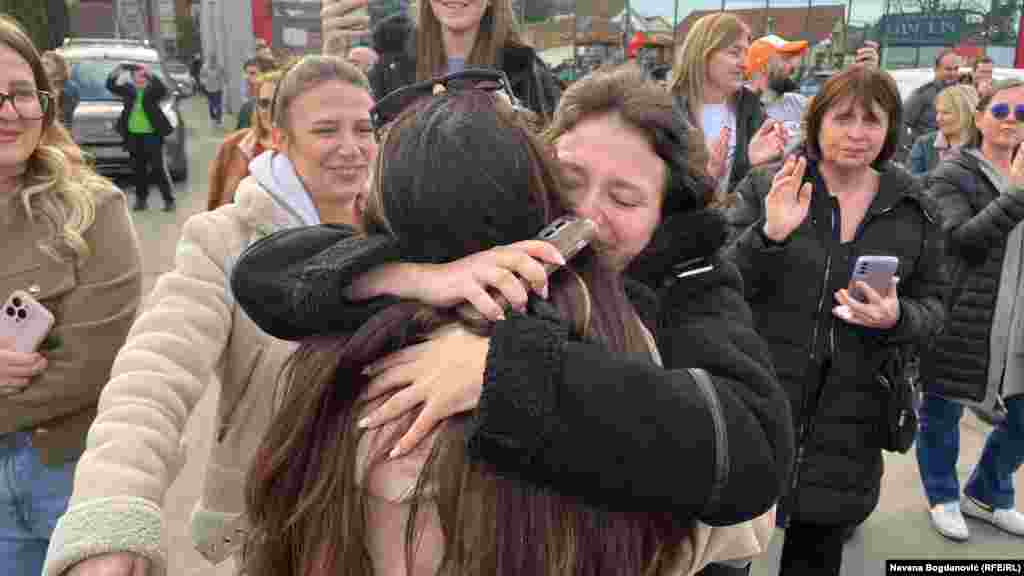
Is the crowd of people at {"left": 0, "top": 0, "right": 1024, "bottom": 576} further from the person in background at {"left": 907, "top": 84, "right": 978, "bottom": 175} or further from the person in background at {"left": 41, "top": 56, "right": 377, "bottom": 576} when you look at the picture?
the person in background at {"left": 907, "top": 84, "right": 978, "bottom": 175}

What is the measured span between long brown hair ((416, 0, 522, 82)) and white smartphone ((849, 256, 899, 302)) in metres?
1.26

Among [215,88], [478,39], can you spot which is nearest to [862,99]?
[478,39]

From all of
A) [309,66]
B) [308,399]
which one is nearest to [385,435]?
[308,399]

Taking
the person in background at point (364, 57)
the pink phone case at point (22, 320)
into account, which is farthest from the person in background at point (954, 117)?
the pink phone case at point (22, 320)

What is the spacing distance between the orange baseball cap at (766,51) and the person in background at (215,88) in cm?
1685

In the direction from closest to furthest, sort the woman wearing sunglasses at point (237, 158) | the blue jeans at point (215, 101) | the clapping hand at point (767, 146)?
the woman wearing sunglasses at point (237, 158)
the clapping hand at point (767, 146)
the blue jeans at point (215, 101)

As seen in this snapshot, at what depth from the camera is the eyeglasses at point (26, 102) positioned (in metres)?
1.92

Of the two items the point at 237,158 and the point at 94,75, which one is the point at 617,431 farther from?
the point at 94,75

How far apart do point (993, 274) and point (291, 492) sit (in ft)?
11.2

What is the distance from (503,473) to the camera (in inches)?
36.0

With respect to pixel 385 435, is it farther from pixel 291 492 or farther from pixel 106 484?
pixel 106 484

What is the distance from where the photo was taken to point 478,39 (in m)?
2.45

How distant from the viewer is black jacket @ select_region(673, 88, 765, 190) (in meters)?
3.53

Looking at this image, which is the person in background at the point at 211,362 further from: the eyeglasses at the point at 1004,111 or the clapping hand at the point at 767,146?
the eyeglasses at the point at 1004,111
